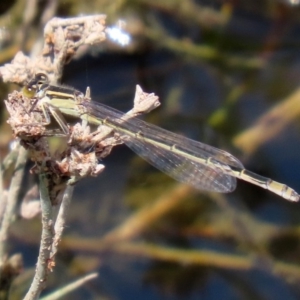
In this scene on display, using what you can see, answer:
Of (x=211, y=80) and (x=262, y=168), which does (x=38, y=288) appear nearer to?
(x=262, y=168)

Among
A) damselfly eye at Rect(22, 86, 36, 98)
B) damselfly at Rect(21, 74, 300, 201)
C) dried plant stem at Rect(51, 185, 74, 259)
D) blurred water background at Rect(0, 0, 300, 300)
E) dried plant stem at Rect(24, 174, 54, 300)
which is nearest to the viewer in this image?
dried plant stem at Rect(24, 174, 54, 300)

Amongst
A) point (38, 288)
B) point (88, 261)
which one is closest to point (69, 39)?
point (38, 288)

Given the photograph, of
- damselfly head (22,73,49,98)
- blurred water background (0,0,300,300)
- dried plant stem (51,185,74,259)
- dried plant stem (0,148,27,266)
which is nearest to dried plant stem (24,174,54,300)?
dried plant stem (51,185,74,259)

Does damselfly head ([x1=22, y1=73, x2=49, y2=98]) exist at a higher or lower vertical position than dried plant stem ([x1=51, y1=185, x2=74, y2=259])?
higher

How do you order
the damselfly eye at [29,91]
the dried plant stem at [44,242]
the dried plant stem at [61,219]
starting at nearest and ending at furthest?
the dried plant stem at [44,242], the dried plant stem at [61,219], the damselfly eye at [29,91]

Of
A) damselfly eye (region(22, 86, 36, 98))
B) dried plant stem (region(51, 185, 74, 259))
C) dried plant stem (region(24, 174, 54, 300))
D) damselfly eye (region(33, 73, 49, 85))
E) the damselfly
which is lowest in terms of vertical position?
dried plant stem (region(24, 174, 54, 300))

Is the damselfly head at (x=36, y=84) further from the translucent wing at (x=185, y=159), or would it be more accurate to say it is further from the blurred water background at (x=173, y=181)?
the blurred water background at (x=173, y=181)

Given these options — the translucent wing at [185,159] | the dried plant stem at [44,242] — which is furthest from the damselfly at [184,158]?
the dried plant stem at [44,242]

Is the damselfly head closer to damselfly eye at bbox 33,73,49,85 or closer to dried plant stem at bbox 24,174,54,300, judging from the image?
damselfly eye at bbox 33,73,49,85
